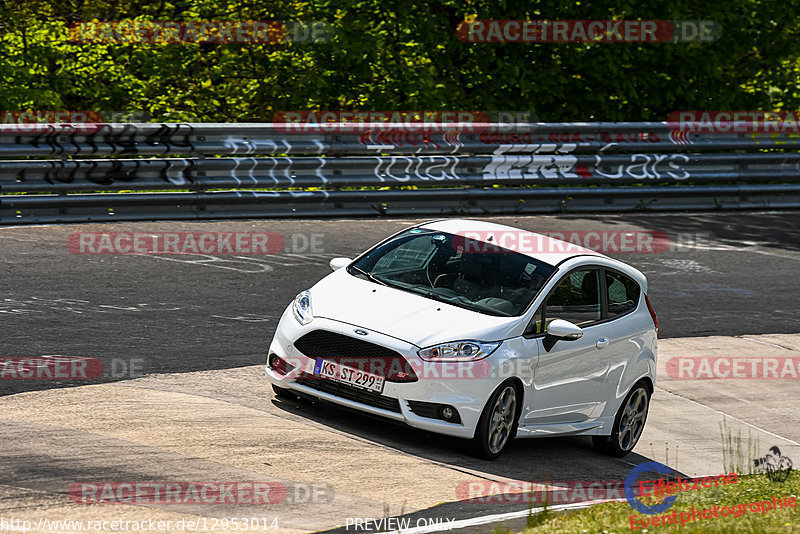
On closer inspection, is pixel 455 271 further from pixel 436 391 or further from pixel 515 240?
pixel 436 391

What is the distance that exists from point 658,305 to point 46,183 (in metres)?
7.85

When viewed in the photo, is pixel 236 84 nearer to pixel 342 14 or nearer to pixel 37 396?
pixel 342 14

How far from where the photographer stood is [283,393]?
9.16m

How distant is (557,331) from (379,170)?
897cm

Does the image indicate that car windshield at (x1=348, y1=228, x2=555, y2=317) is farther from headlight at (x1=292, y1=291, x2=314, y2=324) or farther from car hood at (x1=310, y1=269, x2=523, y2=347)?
headlight at (x1=292, y1=291, x2=314, y2=324)

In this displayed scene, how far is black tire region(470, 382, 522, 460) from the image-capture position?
8305 mm

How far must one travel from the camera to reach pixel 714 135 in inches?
794

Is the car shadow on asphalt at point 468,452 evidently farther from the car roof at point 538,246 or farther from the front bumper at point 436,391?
the car roof at point 538,246

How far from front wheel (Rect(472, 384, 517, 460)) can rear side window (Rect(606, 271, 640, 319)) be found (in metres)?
1.48

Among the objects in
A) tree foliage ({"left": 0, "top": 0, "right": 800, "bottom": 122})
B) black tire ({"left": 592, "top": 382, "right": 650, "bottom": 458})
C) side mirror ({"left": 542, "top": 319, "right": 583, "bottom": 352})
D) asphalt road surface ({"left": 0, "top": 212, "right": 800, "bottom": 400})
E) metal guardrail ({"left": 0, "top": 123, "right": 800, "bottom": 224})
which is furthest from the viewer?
tree foliage ({"left": 0, "top": 0, "right": 800, "bottom": 122})

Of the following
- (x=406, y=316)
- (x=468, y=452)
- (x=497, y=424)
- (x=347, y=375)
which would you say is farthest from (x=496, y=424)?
(x=347, y=375)

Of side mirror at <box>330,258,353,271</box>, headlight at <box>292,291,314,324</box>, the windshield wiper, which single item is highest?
side mirror at <box>330,258,353,271</box>

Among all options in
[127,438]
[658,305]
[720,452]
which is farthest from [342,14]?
[127,438]

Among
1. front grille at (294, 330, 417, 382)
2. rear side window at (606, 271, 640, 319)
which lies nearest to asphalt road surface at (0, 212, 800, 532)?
front grille at (294, 330, 417, 382)
